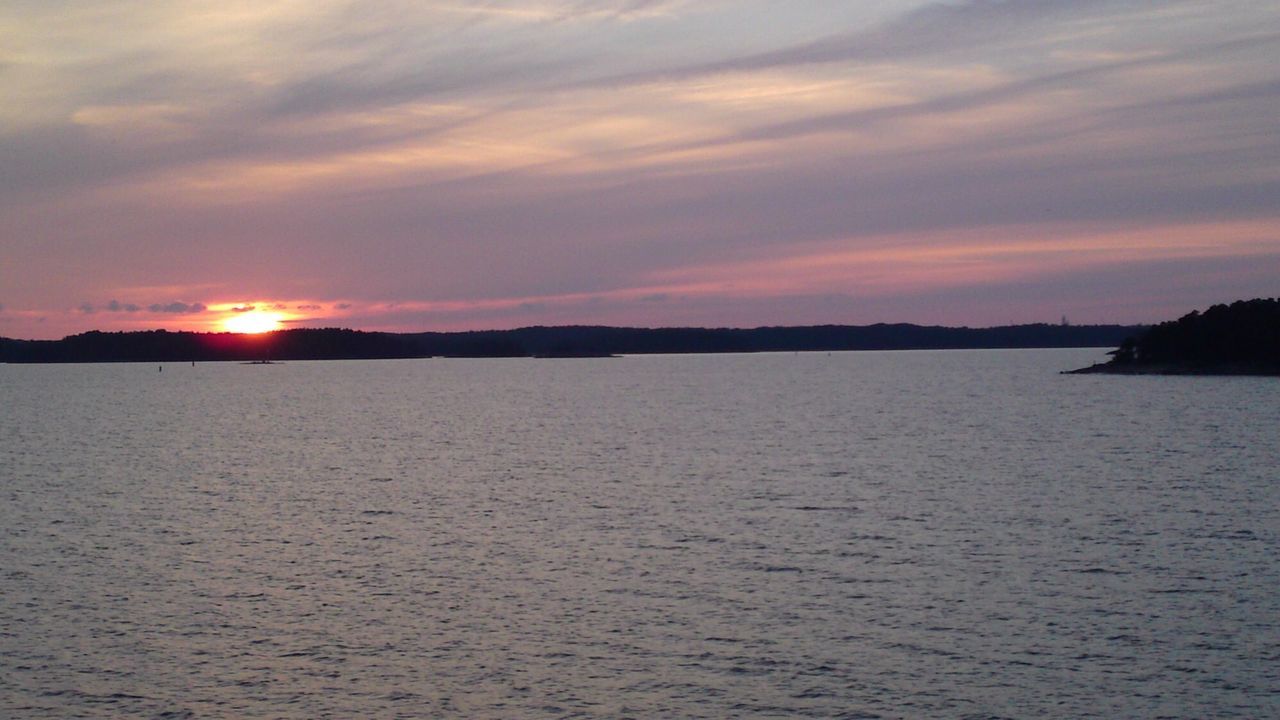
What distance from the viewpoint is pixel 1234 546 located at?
41.2m

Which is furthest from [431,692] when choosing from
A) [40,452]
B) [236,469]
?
[40,452]

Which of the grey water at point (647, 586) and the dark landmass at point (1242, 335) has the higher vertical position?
the dark landmass at point (1242, 335)

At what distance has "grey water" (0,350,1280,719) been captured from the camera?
2442 cm

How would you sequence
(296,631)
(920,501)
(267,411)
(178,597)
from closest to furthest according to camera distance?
(296,631) < (178,597) < (920,501) < (267,411)

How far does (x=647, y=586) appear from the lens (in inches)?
1379

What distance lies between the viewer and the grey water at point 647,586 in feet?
80.1

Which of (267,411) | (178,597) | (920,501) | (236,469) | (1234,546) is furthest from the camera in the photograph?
(267,411)

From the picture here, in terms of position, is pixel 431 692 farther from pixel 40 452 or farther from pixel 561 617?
pixel 40 452

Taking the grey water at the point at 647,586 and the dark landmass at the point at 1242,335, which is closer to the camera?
the grey water at the point at 647,586

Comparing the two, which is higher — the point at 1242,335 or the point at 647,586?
the point at 1242,335

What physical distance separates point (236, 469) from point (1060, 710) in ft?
210

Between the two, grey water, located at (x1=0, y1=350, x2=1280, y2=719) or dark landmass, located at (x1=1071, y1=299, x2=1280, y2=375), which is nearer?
grey water, located at (x1=0, y1=350, x2=1280, y2=719)

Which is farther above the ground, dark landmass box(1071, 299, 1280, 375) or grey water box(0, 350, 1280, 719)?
dark landmass box(1071, 299, 1280, 375)

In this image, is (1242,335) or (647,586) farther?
(1242,335)
